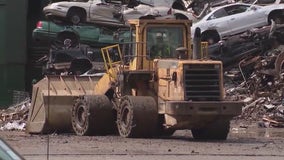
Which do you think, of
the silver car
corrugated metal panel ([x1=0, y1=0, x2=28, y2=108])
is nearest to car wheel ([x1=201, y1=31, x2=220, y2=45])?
the silver car

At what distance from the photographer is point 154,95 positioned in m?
18.0

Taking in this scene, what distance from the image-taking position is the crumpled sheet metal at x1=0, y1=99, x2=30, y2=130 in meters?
24.2

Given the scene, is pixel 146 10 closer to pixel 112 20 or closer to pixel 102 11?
pixel 112 20

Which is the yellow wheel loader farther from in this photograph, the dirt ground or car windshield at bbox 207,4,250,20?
car windshield at bbox 207,4,250,20

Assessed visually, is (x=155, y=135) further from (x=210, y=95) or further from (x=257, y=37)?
(x=257, y=37)

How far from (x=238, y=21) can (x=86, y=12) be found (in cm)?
805

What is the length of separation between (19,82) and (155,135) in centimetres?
2438

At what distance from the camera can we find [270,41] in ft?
99.4

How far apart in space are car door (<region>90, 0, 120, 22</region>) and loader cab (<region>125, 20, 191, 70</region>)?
17.7 m

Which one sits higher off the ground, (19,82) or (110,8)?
(110,8)

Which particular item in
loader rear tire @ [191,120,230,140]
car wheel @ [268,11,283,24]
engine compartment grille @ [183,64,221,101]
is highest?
car wheel @ [268,11,283,24]

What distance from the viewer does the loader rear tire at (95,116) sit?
1814 centimetres

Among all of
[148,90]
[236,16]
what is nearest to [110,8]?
[236,16]

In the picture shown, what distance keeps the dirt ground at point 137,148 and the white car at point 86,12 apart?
16.8m
